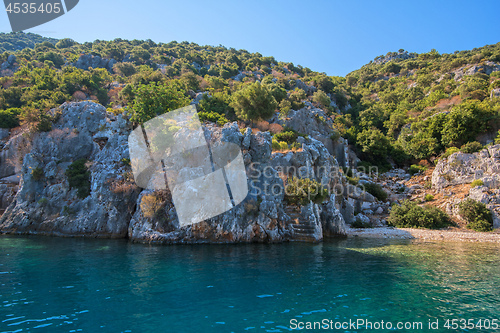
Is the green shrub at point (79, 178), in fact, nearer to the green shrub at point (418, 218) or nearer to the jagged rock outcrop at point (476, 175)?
the green shrub at point (418, 218)

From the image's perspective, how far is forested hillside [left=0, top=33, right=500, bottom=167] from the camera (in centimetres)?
3816

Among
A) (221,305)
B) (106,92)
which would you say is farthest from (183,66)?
(221,305)

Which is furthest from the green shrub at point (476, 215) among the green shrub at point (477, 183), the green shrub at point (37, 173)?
the green shrub at point (37, 173)

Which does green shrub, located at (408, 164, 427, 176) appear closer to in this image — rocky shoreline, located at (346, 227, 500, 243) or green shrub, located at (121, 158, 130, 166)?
rocky shoreline, located at (346, 227, 500, 243)

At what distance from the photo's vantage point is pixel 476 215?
27.0 metres

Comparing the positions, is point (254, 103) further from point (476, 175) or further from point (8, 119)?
point (8, 119)

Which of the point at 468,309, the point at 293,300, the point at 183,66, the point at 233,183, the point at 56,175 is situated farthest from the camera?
the point at 183,66

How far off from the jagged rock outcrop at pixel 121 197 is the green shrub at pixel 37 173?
0.31 feet

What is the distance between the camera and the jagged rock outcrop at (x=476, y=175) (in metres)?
27.8

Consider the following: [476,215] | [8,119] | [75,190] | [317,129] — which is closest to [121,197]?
[75,190]

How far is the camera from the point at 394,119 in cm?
5594

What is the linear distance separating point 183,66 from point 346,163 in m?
59.2

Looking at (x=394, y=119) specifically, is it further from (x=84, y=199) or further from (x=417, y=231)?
(x=84, y=199)

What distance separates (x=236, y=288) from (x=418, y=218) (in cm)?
2711
